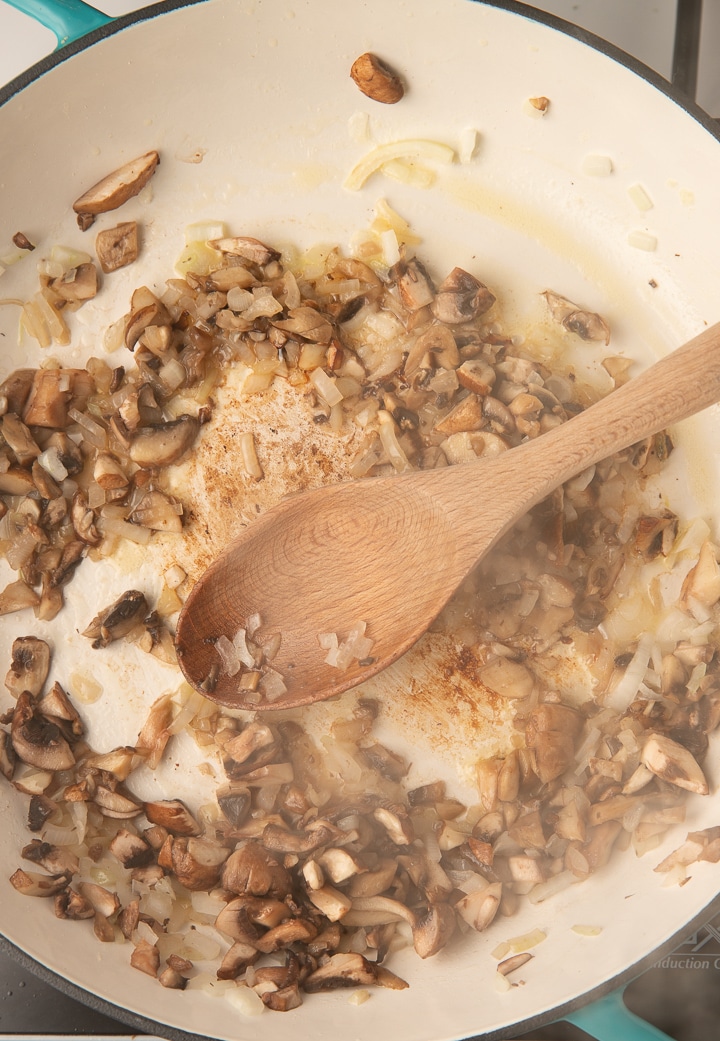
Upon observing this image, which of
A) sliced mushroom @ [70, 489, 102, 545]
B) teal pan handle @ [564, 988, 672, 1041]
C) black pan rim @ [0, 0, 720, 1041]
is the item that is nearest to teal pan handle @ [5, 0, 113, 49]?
black pan rim @ [0, 0, 720, 1041]

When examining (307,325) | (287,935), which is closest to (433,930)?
(287,935)

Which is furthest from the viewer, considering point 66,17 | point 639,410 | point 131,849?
point 131,849

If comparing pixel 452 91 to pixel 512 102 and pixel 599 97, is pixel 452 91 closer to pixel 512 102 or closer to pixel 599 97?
pixel 512 102

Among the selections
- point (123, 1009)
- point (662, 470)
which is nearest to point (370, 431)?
point (662, 470)

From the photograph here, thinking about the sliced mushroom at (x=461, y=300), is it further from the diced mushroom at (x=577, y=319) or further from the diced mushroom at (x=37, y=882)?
the diced mushroom at (x=37, y=882)

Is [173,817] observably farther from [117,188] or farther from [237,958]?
[117,188]

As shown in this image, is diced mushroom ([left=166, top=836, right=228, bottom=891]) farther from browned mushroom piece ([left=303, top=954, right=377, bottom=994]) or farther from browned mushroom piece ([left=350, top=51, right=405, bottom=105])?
browned mushroom piece ([left=350, top=51, right=405, bottom=105])

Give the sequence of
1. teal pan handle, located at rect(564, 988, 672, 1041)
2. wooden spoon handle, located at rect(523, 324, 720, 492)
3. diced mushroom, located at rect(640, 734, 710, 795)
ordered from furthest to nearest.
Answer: diced mushroom, located at rect(640, 734, 710, 795) → teal pan handle, located at rect(564, 988, 672, 1041) → wooden spoon handle, located at rect(523, 324, 720, 492)
